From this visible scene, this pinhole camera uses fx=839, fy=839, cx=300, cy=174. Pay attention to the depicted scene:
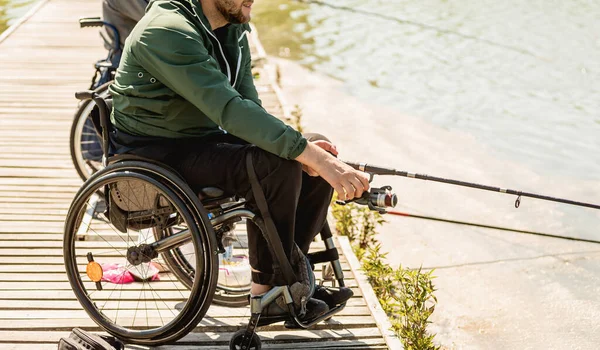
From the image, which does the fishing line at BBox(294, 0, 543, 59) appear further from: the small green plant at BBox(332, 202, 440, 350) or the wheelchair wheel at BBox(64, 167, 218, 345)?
the wheelchair wheel at BBox(64, 167, 218, 345)

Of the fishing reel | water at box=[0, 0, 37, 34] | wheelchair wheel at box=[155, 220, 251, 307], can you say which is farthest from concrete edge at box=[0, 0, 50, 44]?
the fishing reel

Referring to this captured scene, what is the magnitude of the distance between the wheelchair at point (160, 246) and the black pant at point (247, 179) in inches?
1.7

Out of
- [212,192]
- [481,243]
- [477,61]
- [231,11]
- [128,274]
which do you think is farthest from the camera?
[477,61]

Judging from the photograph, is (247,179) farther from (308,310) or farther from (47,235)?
(47,235)

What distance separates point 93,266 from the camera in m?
3.00

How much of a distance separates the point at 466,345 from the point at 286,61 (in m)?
7.82

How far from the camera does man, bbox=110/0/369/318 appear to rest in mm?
2635

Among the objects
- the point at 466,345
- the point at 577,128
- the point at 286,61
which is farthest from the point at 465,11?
the point at 466,345

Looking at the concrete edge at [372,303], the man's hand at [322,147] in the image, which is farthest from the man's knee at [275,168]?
the concrete edge at [372,303]

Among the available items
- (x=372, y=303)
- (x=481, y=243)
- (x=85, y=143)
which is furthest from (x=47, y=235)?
(x=481, y=243)

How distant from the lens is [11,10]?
43.1ft

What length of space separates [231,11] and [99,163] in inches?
78.2

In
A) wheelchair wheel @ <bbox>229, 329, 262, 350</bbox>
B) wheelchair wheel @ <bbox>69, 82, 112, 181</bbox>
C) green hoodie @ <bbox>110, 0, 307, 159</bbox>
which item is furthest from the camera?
wheelchair wheel @ <bbox>69, 82, 112, 181</bbox>

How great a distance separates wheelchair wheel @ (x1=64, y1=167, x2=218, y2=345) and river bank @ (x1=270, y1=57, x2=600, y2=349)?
5.83ft
